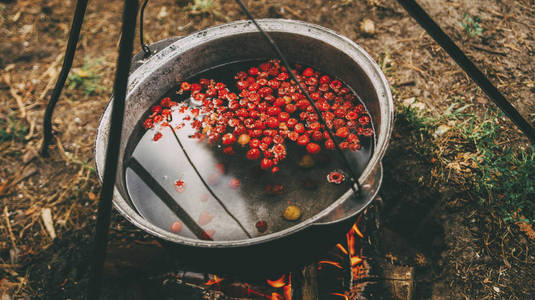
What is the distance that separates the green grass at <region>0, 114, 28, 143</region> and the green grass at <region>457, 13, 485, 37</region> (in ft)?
12.7

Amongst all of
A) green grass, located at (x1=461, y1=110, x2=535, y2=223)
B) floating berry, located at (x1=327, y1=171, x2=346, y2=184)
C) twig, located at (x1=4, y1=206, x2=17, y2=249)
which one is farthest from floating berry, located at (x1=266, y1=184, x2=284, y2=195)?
twig, located at (x1=4, y1=206, x2=17, y2=249)

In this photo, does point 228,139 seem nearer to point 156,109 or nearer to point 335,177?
point 156,109

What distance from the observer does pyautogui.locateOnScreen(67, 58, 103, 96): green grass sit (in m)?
2.93

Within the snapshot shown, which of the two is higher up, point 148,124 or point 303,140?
point 148,124

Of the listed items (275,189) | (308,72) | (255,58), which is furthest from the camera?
(255,58)

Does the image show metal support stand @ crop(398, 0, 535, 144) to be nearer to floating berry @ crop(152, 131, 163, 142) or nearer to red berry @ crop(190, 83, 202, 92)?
red berry @ crop(190, 83, 202, 92)

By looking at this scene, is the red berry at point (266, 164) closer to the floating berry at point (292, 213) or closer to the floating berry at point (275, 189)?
the floating berry at point (275, 189)

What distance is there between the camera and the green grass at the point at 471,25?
2624 mm

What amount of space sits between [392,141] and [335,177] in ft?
2.47

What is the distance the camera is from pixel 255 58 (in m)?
2.16

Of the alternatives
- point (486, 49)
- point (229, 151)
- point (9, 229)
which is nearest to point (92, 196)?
point (9, 229)

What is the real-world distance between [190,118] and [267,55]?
66 cm

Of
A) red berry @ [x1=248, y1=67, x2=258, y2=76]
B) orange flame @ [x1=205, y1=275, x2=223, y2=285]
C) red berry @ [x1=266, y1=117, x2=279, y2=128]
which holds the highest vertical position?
red berry @ [x1=248, y1=67, x2=258, y2=76]

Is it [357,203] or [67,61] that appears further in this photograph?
[67,61]
